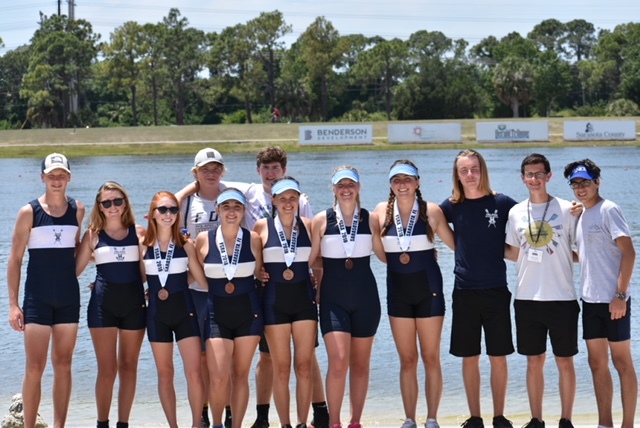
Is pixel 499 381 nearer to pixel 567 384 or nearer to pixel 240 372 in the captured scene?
pixel 567 384

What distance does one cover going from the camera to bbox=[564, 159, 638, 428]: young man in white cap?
7.38m

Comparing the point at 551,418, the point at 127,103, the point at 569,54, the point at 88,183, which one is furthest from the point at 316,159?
the point at 569,54

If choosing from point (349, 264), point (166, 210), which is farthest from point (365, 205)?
point (166, 210)

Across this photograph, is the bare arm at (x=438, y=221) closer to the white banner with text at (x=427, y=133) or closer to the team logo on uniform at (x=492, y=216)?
the team logo on uniform at (x=492, y=216)

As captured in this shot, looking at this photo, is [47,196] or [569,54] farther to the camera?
[569,54]

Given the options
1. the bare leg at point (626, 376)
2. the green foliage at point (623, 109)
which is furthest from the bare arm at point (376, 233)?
the green foliage at point (623, 109)

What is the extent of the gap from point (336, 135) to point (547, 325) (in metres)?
59.4

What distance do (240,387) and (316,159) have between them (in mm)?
46698

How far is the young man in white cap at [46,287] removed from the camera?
301 inches

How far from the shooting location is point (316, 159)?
54125 millimetres

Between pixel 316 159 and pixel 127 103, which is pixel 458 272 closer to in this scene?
pixel 316 159

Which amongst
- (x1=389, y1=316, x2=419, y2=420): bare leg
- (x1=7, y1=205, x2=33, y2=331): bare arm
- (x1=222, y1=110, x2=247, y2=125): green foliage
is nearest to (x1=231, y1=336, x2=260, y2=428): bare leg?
(x1=389, y1=316, x2=419, y2=420): bare leg

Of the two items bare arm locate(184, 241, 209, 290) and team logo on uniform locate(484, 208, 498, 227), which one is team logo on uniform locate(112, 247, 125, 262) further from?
team logo on uniform locate(484, 208, 498, 227)

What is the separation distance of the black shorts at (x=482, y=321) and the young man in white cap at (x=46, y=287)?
9.76ft
